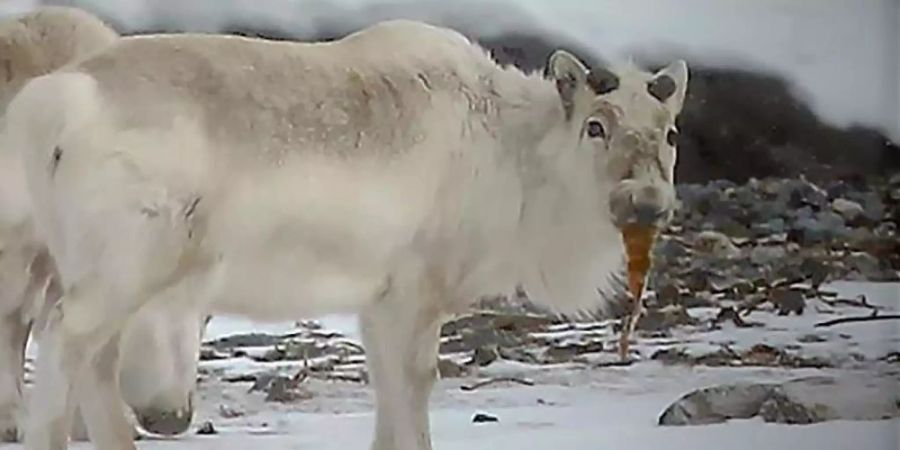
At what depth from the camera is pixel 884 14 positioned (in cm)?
180

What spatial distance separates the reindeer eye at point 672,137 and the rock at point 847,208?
298mm

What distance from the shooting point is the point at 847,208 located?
175cm

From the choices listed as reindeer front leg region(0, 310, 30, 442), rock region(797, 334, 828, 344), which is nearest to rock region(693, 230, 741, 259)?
rock region(797, 334, 828, 344)

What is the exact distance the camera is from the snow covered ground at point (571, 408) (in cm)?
152

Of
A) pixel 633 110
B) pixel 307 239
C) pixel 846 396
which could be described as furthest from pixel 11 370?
pixel 846 396

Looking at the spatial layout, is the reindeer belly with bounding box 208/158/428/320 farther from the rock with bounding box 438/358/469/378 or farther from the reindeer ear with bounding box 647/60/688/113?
the reindeer ear with bounding box 647/60/688/113

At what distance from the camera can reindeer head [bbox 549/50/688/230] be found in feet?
5.04

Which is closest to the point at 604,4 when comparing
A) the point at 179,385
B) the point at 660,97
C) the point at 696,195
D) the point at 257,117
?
the point at 660,97

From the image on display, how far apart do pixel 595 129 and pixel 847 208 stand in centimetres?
44

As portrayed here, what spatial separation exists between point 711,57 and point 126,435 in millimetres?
924

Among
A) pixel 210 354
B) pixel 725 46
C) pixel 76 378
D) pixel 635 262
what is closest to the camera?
pixel 76 378

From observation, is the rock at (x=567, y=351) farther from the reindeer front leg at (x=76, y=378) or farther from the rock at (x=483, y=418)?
the reindeer front leg at (x=76, y=378)

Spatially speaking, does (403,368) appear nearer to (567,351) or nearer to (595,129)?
(567,351)

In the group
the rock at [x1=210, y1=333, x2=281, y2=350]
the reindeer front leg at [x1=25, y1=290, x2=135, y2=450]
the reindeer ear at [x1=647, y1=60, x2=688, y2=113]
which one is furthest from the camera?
the reindeer ear at [x1=647, y1=60, x2=688, y2=113]
